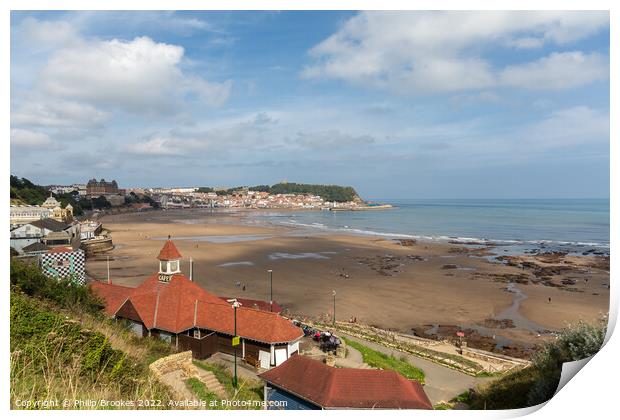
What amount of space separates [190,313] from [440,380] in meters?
6.87

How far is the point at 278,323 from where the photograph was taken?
994 centimetres

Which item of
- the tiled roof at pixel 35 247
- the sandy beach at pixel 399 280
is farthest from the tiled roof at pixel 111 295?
the sandy beach at pixel 399 280

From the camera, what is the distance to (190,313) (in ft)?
34.7

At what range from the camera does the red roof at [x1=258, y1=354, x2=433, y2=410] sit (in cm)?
603

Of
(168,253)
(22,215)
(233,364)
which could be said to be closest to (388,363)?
(233,364)

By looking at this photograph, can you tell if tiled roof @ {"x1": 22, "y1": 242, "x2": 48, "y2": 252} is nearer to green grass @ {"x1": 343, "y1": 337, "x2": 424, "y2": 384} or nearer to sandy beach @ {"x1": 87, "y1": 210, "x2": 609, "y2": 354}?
sandy beach @ {"x1": 87, "y1": 210, "x2": 609, "y2": 354}

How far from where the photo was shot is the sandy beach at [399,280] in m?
18.3

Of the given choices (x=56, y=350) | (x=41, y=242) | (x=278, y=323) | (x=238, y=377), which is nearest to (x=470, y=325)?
(x=278, y=323)

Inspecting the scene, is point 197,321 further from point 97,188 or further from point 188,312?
point 97,188

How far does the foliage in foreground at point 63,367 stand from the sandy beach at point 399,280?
44.3 ft

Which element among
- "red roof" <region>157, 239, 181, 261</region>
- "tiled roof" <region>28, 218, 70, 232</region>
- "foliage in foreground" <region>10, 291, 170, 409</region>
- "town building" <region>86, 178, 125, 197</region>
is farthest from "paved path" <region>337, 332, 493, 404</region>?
"town building" <region>86, 178, 125, 197</region>

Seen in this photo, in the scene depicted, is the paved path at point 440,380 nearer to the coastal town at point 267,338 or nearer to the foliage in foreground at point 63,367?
the coastal town at point 267,338

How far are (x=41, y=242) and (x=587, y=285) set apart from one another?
2966 cm

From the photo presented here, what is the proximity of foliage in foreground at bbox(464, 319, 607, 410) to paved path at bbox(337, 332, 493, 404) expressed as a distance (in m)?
2.55
